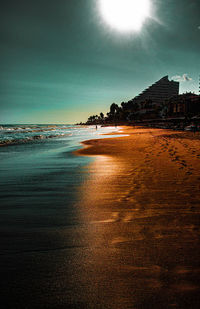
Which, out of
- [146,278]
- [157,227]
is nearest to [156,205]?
[157,227]

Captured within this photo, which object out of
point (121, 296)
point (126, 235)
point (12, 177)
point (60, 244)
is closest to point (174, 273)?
point (121, 296)

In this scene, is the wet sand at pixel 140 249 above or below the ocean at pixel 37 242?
above

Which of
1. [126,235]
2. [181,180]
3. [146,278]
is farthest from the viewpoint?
[181,180]

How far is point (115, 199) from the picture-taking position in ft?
11.3

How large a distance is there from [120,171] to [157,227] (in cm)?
333

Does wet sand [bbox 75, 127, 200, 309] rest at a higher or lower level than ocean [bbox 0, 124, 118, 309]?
higher

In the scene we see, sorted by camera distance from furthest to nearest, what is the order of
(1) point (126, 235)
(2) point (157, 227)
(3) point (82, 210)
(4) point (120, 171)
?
(4) point (120, 171), (3) point (82, 210), (2) point (157, 227), (1) point (126, 235)

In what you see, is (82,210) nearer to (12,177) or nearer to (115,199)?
(115,199)

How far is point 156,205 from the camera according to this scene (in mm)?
3076

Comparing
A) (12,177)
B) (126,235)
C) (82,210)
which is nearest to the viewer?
(126,235)

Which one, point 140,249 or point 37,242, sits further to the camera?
point 37,242

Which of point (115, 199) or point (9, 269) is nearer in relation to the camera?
point (9, 269)

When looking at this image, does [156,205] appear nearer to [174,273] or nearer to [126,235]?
[126,235]

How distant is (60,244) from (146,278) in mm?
1085
